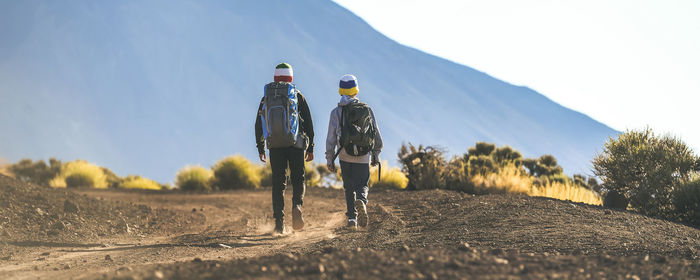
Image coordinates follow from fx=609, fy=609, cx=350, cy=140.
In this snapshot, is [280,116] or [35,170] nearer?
[280,116]

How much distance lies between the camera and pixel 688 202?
1087 centimetres

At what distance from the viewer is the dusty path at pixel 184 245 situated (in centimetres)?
676

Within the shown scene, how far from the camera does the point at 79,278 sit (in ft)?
17.4

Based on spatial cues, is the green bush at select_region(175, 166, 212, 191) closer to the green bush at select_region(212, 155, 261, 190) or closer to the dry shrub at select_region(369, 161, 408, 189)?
the green bush at select_region(212, 155, 261, 190)

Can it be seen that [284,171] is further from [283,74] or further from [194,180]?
[194,180]

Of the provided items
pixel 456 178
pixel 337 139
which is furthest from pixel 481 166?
pixel 337 139

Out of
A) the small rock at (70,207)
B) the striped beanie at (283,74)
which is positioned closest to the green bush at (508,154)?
the striped beanie at (283,74)

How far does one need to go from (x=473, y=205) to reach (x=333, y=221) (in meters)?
2.48

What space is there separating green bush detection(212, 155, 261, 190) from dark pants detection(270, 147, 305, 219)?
11307mm

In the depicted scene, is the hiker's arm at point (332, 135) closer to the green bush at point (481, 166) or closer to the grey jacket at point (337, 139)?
the grey jacket at point (337, 139)

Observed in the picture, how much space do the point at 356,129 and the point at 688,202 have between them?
259 inches

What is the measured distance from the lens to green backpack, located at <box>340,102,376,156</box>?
8.38 meters

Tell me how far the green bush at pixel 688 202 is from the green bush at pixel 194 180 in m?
14.3

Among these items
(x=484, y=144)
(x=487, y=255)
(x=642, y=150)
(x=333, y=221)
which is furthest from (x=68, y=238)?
(x=484, y=144)
